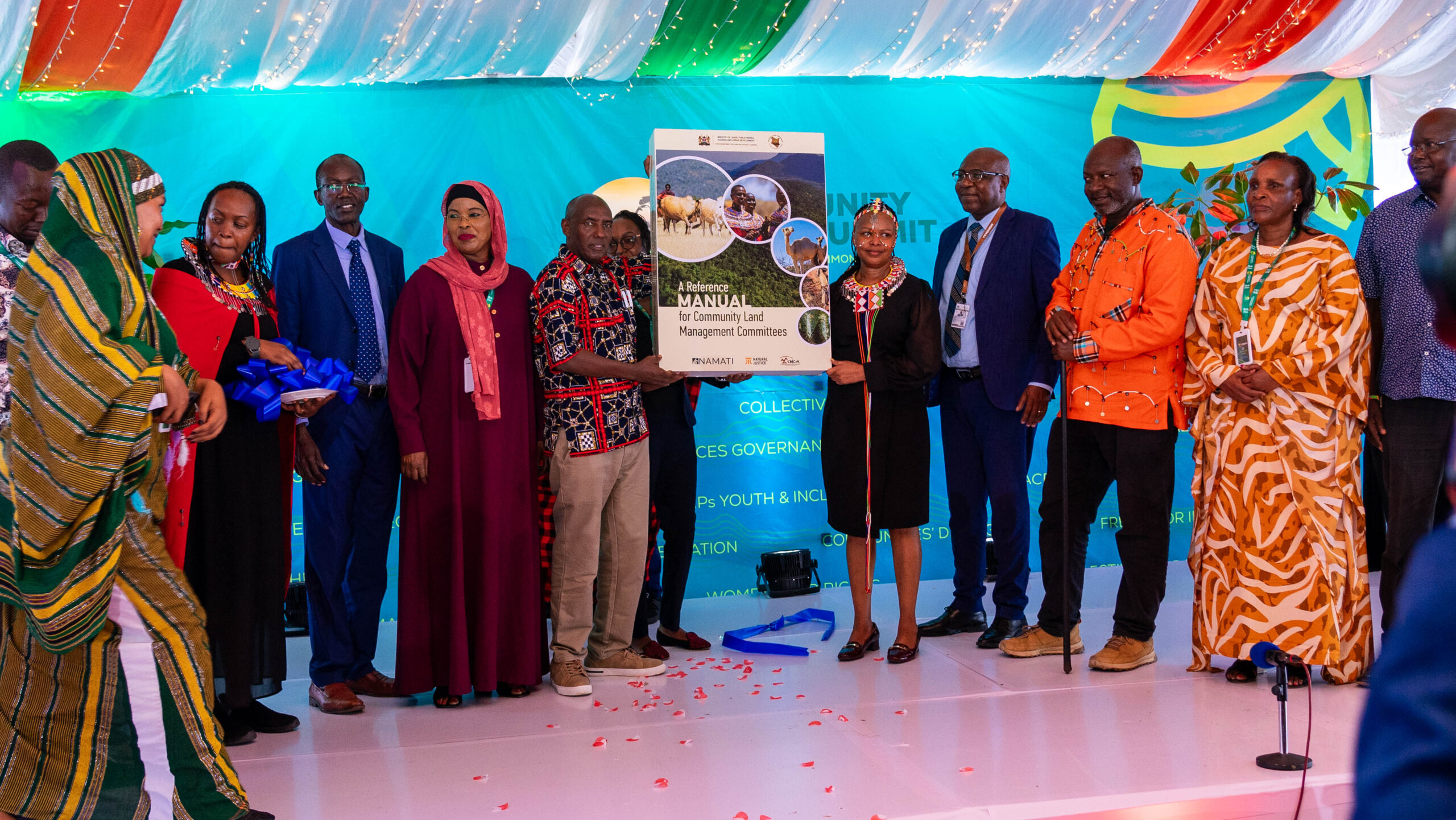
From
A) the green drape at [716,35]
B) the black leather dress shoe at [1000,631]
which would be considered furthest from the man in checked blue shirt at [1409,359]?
the green drape at [716,35]

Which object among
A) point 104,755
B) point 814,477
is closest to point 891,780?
point 104,755

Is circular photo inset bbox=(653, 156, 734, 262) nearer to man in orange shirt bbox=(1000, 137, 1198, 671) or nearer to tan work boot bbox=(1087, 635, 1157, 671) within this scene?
man in orange shirt bbox=(1000, 137, 1198, 671)

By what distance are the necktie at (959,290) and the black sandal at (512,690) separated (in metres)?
2.20

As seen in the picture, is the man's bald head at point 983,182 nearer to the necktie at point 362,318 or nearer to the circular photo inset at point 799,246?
the circular photo inset at point 799,246

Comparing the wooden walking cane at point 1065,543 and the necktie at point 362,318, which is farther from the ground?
the necktie at point 362,318

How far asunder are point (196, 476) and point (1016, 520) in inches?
120

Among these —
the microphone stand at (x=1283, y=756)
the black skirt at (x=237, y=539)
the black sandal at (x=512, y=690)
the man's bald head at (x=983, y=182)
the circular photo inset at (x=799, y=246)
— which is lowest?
the black sandal at (x=512, y=690)

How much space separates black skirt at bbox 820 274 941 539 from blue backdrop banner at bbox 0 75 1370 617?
1.98 m

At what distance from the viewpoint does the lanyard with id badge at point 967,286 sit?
15.1 ft

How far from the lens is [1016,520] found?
14.8 feet

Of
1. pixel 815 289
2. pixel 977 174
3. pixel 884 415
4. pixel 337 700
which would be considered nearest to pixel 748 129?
pixel 977 174

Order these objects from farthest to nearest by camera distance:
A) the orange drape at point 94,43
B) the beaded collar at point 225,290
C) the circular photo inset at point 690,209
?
the orange drape at point 94,43 < the circular photo inset at point 690,209 < the beaded collar at point 225,290

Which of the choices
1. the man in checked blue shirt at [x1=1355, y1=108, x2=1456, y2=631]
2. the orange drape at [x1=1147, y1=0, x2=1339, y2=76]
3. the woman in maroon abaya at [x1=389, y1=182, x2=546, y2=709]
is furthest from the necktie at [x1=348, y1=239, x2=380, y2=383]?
the orange drape at [x1=1147, y1=0, x2=1339, y2=76]

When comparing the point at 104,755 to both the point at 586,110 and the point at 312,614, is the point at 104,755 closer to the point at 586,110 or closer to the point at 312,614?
the point at 312,614
